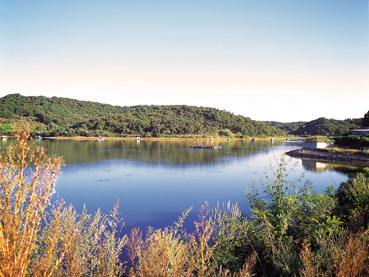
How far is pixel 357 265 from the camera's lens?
2305 mm

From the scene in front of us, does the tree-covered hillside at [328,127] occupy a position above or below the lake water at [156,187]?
above

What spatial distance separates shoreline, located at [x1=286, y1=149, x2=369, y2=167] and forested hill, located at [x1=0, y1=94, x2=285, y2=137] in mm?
47789

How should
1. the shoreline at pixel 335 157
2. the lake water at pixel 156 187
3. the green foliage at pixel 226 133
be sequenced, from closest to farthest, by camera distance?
the lake water at pixel 156 187, the shoreline at pixel 335 157, the green foliage at pixel 226 133

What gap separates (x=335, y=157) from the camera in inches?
1184

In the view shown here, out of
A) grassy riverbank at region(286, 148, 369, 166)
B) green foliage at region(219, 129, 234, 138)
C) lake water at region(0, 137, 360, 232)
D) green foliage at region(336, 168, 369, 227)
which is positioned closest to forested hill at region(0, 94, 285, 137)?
green foliage at region(219, 129, 234, 138)

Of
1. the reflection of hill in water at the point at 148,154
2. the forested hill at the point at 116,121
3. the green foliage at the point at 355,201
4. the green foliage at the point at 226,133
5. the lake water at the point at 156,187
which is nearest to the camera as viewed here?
the green foliage at the point at 355,201

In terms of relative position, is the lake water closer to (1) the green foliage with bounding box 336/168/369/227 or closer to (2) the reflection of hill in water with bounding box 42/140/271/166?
(1) the green foliage with bounding box 336/168/369/227

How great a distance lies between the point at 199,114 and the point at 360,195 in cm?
10125

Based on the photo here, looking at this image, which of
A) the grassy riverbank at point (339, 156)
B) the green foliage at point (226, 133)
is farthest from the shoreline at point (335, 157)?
the green foliage at point (226, 133)

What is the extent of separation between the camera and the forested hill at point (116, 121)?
245ft

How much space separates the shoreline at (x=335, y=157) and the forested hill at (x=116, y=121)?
4779 cm

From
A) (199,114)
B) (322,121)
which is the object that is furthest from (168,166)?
(322,121)

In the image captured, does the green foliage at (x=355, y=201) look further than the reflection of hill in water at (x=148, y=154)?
No

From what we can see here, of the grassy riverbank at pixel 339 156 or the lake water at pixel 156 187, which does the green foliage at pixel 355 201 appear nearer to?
the lake water at pixel 156 187
